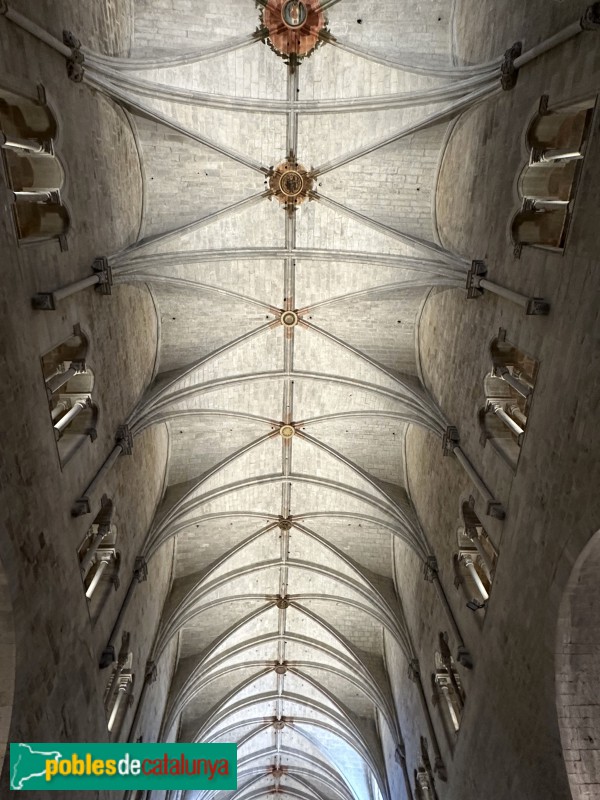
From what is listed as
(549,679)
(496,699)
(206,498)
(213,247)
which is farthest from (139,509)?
(549,679)

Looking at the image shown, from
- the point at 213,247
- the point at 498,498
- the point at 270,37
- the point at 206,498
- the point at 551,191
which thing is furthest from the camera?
the point at 206,498

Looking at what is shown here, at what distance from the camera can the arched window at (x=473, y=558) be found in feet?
43.0

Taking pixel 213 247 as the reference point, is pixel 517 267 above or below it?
below

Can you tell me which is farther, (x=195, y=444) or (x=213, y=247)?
(x=195, y=444)

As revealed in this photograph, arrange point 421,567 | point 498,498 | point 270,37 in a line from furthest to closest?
1. point 421,567
2. point 270,37
3. point 498,498

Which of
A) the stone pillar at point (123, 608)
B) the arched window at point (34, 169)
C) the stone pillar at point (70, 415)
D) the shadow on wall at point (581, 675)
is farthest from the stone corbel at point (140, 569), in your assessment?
the shadow on wall at point (581, 675)

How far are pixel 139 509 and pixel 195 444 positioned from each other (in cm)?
366

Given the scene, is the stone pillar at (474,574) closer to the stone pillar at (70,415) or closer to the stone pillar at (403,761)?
the stone pillar at (403,761)

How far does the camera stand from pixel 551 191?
1078 cm

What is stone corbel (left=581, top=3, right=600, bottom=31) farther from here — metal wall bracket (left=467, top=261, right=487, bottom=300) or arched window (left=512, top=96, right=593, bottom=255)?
metal wall bracket (left=467, top=261, right=487, bottom=300)

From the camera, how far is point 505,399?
12.6 m

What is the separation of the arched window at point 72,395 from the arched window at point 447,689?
1006 cm

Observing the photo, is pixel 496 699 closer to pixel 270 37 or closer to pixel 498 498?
pixel 498 498

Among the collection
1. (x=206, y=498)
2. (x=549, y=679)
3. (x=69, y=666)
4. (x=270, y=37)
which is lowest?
(x=549, y=679)
